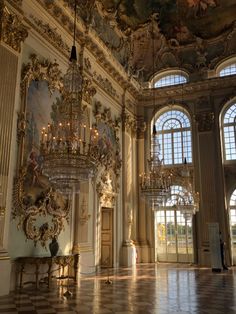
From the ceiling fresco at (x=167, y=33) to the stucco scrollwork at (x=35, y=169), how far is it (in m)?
5.48

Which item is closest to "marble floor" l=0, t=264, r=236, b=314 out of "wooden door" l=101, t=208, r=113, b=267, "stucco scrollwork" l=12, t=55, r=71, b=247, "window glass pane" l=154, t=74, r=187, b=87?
"stucco scrollwork" l=12, t=55, r=71, b=247

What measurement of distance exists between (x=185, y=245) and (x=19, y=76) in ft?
34.5

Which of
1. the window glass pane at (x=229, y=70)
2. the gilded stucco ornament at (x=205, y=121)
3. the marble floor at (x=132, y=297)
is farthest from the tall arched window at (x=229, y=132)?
the marble floor at (x=132, y=297)

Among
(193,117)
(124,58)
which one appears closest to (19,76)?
(124,58)

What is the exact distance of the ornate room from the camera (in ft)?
24.2

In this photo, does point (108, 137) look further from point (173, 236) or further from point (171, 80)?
point (171, 80)

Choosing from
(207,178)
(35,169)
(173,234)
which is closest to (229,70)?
(207,178)

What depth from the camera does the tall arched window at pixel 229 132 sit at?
1586cm

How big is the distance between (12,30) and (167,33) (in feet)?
33.6

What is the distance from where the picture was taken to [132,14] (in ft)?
53.0

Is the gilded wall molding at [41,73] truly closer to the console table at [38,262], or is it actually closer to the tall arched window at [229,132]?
the console table at [38,262]

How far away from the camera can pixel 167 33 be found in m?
17.4

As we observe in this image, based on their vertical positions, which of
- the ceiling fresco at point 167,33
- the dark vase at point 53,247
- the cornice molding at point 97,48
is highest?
the ceiling fresco at point 167,33

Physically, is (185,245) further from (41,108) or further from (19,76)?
(19,76)
